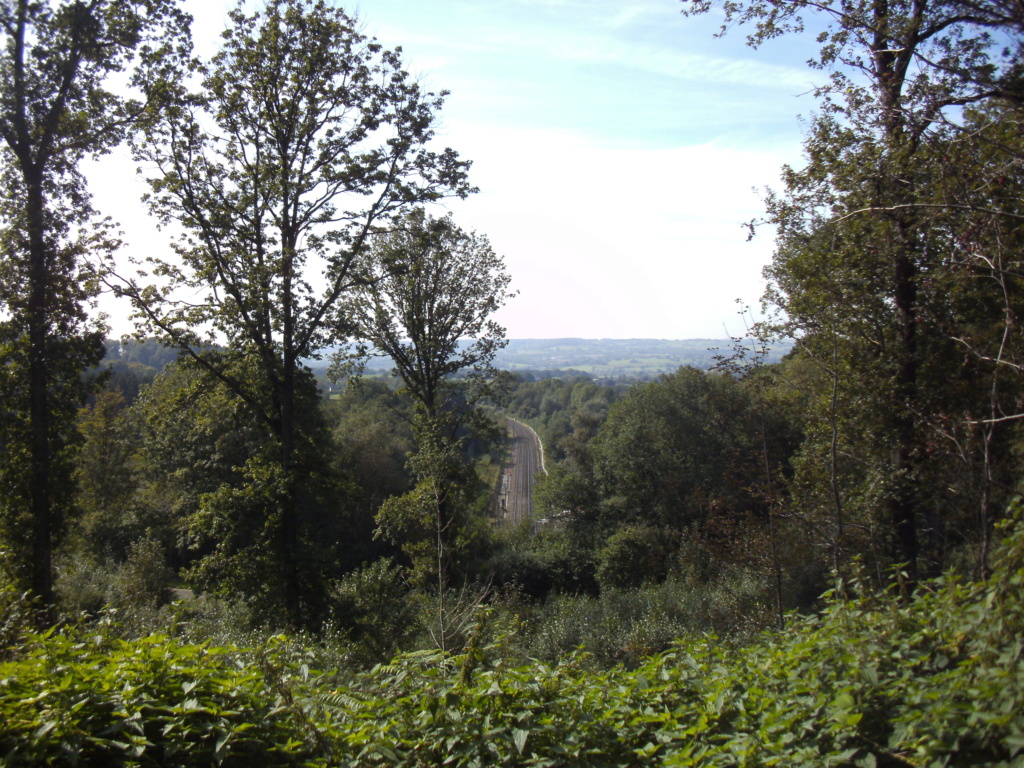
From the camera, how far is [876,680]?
2904 millimetres

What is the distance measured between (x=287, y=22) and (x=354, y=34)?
1386mm

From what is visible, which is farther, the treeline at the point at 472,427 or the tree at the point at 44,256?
the tree at the point at 44,256

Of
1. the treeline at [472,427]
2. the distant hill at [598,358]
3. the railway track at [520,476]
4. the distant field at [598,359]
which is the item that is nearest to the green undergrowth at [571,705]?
the treeline at [472,427]

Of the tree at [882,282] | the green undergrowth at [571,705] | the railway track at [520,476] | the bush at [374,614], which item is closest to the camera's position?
the green undergrowth at [571,705]

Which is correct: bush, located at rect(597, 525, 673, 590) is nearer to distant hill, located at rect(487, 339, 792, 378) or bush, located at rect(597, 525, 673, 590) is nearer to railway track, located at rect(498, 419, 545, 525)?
railway track, located at rect(498, 419, 545, 525)

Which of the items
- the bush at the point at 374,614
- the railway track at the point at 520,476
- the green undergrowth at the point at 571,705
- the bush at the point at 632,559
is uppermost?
the green undergrowth at the point at 571,705

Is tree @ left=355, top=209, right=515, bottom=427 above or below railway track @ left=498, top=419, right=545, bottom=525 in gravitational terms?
above

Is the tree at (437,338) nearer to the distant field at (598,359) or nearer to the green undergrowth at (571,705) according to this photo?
the green undergrowth at (571,705)

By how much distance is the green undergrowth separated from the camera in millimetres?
2678

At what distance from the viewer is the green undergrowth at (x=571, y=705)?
2678 millimetres

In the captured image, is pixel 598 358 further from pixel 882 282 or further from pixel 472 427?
pixel 882 282

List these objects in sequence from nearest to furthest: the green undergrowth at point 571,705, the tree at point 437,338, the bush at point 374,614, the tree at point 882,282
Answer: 1. the green undergrowth at point 571,705
2. the tree at point 882,282
3. the bush at point 374,614
4. the tree at point 437,338

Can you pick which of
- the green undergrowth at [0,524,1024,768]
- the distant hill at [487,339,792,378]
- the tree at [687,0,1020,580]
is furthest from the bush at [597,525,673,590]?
the distant hill at [487,339,792,378]

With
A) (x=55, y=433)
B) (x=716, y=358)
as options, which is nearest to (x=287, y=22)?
Answer: (x=55, y=433)
